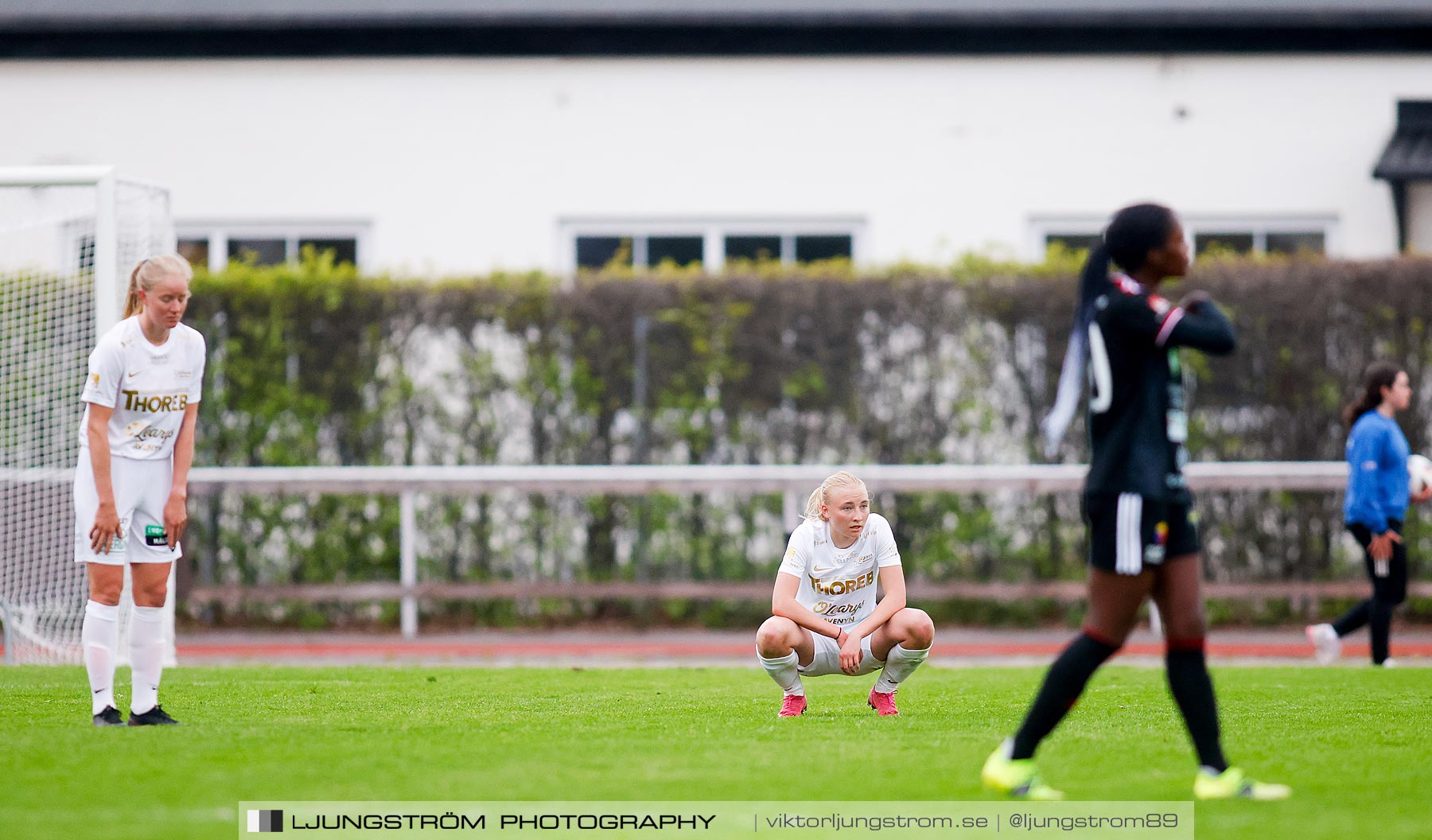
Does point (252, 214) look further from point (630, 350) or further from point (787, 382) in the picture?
point (787, 382)

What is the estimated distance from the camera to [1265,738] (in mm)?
6102

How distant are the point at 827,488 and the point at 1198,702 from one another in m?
2.29

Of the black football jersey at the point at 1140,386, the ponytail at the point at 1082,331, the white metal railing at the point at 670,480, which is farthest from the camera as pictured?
the white metal railing at the point at 670,480

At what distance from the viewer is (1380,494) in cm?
1033

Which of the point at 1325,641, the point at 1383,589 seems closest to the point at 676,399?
the point at 1325,641

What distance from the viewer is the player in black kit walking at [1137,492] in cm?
454

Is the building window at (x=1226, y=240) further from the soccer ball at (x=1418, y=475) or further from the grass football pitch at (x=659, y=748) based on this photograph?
the grass football pitch at (x=659, y=748)

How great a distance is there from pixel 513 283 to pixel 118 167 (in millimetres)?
4932

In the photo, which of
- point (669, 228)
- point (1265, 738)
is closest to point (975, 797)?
point (1265, 738)

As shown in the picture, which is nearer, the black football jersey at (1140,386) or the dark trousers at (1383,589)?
the black football jersey at (1140,386)

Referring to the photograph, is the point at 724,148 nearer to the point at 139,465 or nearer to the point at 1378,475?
the point at 1378,475

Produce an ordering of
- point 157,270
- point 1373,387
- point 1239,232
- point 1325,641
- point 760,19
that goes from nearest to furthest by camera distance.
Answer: point 157,270, point 1373,387, point 1325,641, point 760,19, point 1239,232

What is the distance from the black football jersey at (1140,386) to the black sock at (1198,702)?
19.1 inches

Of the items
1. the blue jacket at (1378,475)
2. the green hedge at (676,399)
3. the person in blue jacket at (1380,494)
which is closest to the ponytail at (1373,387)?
the person in blue jacket at (1380,494)
